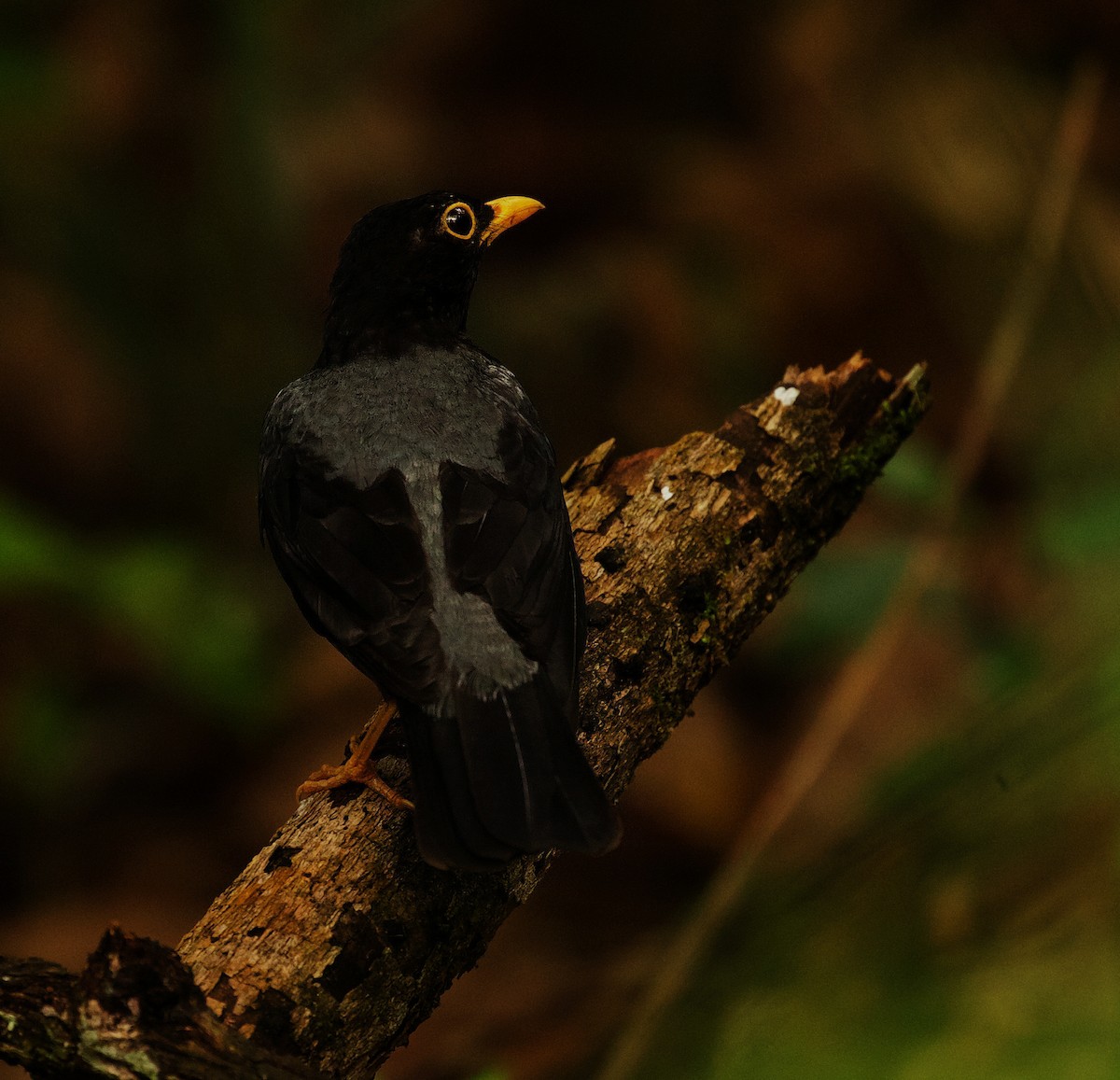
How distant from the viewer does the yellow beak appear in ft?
16.2

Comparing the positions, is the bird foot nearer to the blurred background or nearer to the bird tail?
the bird tail

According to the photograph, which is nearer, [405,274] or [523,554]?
[523,554]

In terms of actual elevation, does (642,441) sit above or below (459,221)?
below

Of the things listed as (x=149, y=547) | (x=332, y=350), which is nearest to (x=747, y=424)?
(x=332, y=350)

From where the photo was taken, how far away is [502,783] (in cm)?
292

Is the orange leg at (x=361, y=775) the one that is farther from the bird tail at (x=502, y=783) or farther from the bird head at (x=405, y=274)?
the bird head at (x=405, y=274)

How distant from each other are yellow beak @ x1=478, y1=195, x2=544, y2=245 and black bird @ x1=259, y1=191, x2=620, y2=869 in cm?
34

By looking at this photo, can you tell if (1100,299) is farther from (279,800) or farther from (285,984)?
(285,984)

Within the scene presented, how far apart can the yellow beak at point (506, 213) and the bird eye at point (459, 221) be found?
0.08 m

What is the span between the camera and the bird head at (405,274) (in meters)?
4.58

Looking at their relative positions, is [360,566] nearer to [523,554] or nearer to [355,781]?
[523,554]

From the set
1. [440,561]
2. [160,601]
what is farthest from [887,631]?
[160,601]

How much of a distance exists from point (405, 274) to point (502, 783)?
230 centimetres

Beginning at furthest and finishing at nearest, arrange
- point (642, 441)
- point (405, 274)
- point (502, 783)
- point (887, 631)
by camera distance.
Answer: point (642, 441) < point (887, 631) < point (405, 274) < point (502, 783)
